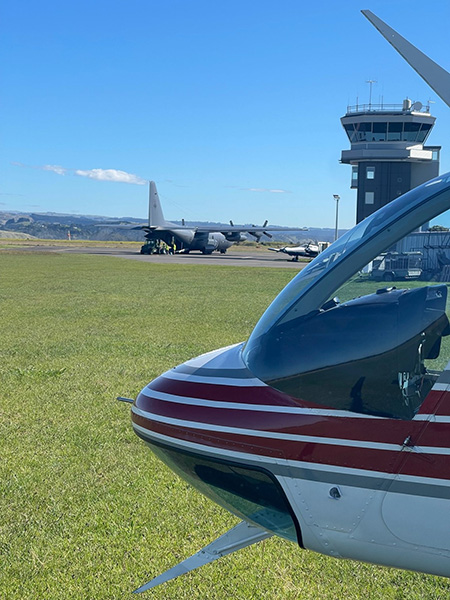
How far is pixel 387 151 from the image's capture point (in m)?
37.6

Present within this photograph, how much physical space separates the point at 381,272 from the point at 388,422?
0.60 meters

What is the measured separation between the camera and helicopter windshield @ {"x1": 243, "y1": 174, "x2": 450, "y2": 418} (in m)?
2.07

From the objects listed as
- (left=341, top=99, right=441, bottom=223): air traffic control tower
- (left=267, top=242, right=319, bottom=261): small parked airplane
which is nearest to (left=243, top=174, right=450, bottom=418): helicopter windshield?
(left=341, top=99, right=441, bottom=223): air traffic control tower

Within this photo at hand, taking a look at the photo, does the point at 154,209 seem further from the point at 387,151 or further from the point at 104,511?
the point at 104,511

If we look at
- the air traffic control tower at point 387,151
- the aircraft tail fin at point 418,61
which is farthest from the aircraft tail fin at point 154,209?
the aircraft tail fin at point 418,61

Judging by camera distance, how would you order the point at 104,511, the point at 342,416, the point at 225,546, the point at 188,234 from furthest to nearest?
1. the point at 188,234
2. the point at 104,511
3. the point at 225,546
4. the point at 342,416

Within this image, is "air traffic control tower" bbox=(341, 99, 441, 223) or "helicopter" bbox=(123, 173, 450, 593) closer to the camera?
"helicopter" bbox=(123, 173, 450, 593)

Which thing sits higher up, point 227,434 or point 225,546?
point 227,434

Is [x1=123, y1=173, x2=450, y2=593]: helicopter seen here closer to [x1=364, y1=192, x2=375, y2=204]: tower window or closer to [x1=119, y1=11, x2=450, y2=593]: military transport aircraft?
[x1=119, y1=11, x2=450, y2=593]: military transport aircraft

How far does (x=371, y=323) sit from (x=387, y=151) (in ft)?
125

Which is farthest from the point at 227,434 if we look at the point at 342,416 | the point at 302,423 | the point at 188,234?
the point at 188,234

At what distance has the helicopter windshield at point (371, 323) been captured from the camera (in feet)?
6.80

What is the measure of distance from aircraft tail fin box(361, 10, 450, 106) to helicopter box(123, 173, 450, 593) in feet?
1.52

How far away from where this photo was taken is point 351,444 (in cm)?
203
